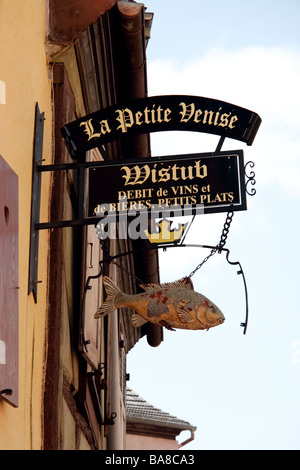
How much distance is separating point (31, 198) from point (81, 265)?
4.24ft

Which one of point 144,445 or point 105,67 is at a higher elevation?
point 105,67

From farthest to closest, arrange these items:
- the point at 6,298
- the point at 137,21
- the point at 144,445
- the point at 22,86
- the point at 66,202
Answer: the point at 144,445, the point at 137,21, the point at 66,202, the point at 22,86, the point at 6,298

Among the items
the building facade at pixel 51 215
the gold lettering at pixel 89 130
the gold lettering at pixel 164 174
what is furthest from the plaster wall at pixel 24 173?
the gold lettering at pixel 164 174

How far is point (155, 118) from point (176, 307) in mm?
1260

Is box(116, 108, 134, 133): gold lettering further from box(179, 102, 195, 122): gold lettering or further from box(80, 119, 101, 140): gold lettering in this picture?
box(179, 102, 195, 122): gold lettering

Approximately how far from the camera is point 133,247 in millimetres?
10773

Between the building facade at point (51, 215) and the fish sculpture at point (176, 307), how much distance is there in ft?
0.70

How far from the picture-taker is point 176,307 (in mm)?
5223

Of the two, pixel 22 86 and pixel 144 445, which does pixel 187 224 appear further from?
pixel 144 445

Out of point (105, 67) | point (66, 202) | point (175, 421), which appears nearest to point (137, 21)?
point (105, 67)

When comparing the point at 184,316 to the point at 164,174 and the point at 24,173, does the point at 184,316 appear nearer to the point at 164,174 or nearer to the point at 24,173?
the point at 164,174

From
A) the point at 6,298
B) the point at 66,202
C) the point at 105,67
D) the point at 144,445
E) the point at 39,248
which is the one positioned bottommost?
the point at 144,445

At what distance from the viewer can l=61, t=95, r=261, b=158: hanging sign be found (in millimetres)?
5555

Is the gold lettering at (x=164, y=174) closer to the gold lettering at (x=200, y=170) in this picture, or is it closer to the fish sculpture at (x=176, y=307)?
the gold lettering at (x=200, y=170)
